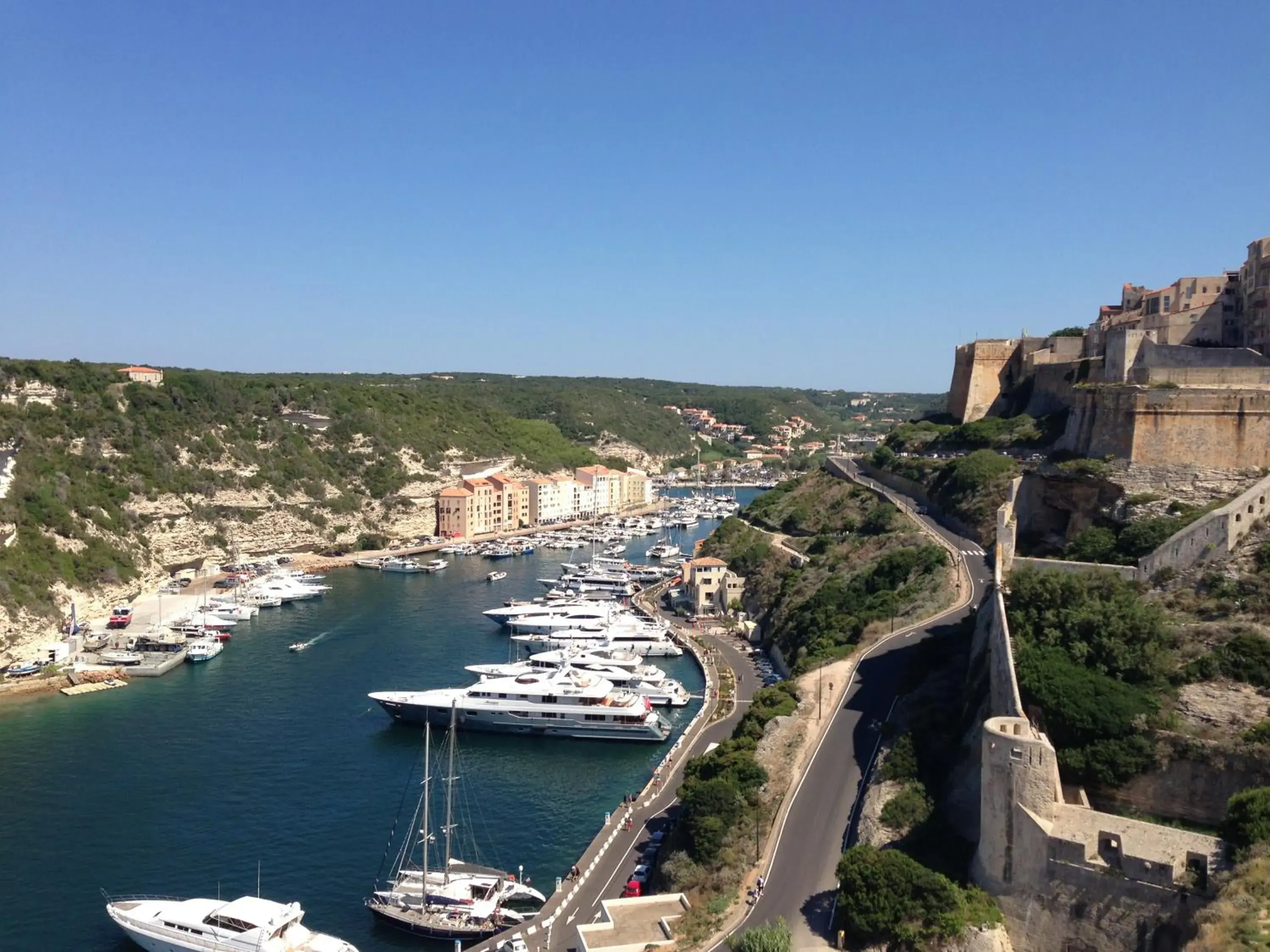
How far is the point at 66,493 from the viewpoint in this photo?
51.7m

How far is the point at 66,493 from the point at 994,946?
51238 millimetres

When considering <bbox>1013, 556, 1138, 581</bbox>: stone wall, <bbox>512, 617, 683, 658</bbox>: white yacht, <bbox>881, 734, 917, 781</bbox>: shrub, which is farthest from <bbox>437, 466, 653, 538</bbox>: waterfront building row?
<bbox>881, 734, 917, 781</bbox>: shrub

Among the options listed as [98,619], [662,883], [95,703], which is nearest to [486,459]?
[98,619]

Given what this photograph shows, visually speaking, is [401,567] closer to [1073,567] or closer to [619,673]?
[619,673]

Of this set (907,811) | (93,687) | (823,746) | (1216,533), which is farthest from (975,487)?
(93,687)

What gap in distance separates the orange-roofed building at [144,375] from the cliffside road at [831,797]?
59132mm

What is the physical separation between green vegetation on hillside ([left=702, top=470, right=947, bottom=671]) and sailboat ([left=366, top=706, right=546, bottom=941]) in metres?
10.7

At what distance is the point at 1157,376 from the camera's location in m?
27.0

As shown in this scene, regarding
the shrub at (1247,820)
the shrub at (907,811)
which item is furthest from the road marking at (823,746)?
the shrub at (1247,820)

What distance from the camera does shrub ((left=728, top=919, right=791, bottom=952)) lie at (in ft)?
48.0

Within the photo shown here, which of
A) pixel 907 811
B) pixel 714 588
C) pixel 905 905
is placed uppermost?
pixel 907 811

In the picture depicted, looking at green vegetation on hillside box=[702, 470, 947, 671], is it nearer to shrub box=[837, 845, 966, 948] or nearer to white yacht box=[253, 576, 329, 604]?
shrub box=[837, 845, 966, 948]

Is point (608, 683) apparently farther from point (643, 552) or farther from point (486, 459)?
point (486, 459)

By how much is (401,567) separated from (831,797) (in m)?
45.9
